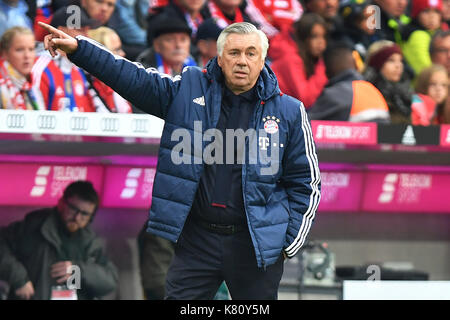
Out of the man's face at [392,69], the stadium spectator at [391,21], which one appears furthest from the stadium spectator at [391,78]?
the stadium spectator at [391,21]

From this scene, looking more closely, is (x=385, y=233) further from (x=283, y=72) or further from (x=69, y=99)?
(x=69, y=99)

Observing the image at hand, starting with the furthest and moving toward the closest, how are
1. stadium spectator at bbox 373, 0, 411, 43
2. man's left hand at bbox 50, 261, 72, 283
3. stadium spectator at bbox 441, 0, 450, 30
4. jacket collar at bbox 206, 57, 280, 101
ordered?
stadium spectator at bbox 441, 0, 450, 30
stadium spectator at bbox 373, 0, 411, 43
man's left hand at bbox 50, 261, 72, 283
jacket collar at bbox 206, 57, 280, 101

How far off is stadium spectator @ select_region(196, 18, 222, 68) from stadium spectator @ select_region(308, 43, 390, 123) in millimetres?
866

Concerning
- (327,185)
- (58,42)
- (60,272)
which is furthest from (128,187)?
(58,42)

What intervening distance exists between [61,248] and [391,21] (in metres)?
3.80

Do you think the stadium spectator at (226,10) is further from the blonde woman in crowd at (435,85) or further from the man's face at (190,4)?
the blonde woman in crowd at (435,85)

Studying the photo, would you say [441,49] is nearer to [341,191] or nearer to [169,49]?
[341,191]

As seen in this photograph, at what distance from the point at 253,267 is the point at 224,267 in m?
0.13

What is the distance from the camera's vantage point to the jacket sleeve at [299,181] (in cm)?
391

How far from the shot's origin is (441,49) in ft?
24.7

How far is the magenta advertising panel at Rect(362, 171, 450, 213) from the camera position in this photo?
732cm

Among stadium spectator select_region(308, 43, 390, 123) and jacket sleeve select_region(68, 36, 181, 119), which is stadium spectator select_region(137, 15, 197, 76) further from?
jacket sleeve select_region(68, 36, 181, 119)

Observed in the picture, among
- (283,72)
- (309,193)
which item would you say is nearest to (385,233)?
(283,72)

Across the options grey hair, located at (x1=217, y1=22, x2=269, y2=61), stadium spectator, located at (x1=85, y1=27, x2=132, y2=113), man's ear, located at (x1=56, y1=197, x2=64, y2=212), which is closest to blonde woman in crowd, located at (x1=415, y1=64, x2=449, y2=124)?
stadium spectator, located at (x1=85, y1=27, x2=132, y2=113)
